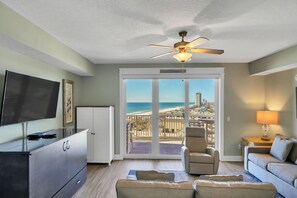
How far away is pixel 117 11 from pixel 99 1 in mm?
262

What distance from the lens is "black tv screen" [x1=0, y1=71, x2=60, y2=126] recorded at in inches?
91.4

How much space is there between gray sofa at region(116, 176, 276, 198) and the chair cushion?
3.02 metres

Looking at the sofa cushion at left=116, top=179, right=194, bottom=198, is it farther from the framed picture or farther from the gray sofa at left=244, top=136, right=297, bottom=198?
the framed picture

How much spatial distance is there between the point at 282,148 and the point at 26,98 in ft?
14.2

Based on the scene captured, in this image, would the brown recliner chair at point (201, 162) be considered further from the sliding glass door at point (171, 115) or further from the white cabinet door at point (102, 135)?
the white cabinet door at point (102, 135)

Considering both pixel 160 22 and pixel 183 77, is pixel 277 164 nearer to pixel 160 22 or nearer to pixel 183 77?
pixel 183 77

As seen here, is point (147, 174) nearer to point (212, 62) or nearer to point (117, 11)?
point (117, 11)

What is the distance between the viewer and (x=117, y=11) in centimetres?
219

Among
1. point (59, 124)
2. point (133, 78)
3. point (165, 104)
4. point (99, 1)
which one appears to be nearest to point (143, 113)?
point (165, 104)

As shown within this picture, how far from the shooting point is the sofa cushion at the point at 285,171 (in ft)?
9.44

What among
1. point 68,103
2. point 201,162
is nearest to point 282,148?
point 201,162

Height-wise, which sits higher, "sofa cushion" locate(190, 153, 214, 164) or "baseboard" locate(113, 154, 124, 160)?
"sofa cushion" locate(190, 153, 214, 164)

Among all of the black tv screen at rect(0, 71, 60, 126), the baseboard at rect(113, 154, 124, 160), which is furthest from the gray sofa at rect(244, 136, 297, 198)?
the black tv screen at rect(0, 71, 60, 126)

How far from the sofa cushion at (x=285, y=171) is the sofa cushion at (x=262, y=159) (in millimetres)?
148
